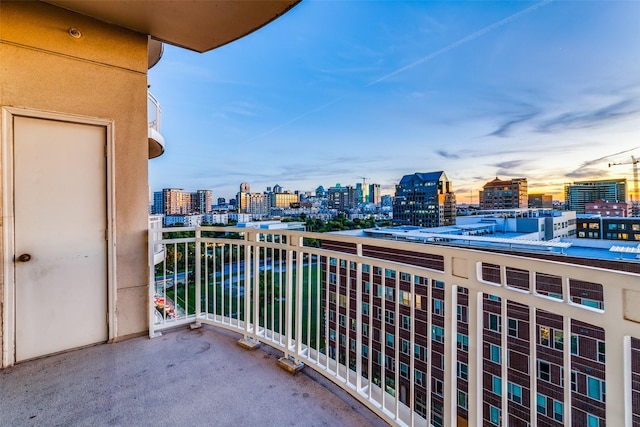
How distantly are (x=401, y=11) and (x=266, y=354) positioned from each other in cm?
1024

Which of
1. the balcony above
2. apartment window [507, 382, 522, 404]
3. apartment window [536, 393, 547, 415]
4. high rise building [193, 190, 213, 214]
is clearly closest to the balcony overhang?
the balcony above

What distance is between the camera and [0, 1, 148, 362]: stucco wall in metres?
2.44

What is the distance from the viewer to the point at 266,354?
259 cm

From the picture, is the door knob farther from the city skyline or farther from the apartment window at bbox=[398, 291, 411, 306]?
the apartment window at bbox=[398, 291, 411, 306]

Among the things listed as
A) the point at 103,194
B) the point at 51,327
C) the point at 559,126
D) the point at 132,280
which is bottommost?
the point at 51,327

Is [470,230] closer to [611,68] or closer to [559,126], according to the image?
[559,126]

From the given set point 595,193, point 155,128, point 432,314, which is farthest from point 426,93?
point 432,314

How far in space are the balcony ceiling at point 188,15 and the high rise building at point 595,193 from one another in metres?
10.7

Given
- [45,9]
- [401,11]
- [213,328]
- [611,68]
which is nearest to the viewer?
[45,9]

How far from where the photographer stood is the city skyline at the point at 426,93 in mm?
7789

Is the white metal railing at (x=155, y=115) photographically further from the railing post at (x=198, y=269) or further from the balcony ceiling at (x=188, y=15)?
the railing post at (x=198, y=269)

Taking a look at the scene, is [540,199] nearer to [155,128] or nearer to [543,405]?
[543,405]

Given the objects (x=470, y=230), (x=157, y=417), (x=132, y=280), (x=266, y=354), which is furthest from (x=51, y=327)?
(x=470, y=230)

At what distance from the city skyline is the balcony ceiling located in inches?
98.7
